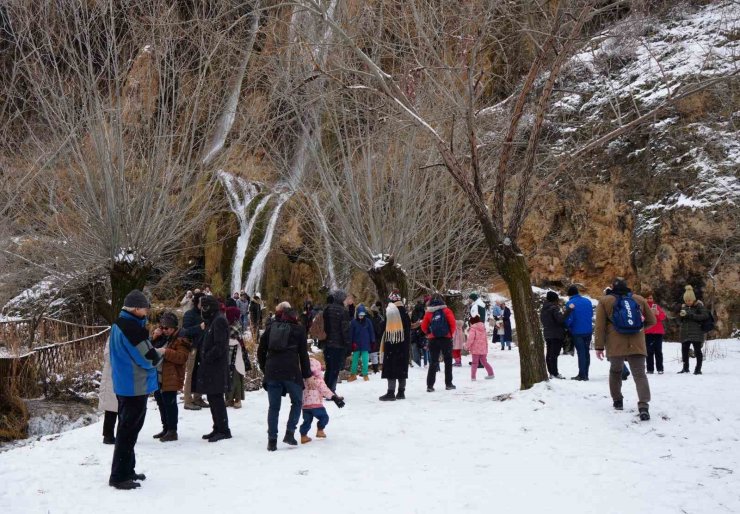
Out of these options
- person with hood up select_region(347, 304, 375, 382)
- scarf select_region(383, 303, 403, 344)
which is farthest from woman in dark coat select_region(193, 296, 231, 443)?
person with hood up select_region(347, 304, 375, 382)

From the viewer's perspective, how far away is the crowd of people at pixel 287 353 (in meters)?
5.73

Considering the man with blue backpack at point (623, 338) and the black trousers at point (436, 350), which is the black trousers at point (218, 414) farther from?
the man with blue backpack at point (623, 338)

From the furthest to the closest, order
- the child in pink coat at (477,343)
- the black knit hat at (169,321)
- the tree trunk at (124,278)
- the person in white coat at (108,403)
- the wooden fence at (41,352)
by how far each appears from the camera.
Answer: the tree trunk at (124,278) → the child in pink coat at (477,343) → the wooden fence at (41,352) → the black knit hat at (169,321) → the person in white coat at (108,403)

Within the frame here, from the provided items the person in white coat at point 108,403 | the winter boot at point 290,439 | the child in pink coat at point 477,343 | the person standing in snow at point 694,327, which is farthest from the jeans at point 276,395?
the person standing in snow at point 694,327

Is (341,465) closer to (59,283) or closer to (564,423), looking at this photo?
(564,423)

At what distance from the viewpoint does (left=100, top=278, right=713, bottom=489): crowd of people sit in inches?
226

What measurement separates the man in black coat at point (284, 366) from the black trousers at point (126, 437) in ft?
5.20

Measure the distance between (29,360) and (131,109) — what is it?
26.6ft

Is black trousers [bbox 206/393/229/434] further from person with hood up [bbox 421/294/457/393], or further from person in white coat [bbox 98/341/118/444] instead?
person with hood up [bbox 421/294/457/393]

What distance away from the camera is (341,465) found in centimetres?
648

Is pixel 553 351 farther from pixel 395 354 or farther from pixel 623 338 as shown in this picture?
pixel 623 338

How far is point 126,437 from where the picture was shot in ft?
18.4

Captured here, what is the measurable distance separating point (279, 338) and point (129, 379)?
1749 millimetres

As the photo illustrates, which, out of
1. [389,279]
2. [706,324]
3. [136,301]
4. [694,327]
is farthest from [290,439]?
[389,279]
